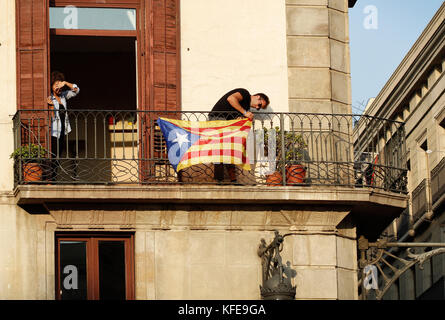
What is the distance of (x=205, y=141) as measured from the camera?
2134 cm

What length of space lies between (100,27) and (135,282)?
14.2 feet

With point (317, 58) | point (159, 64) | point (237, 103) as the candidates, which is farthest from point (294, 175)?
point (159, 64)

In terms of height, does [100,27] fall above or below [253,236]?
above

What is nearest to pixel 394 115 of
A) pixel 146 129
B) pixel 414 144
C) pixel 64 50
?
pixel 414 144

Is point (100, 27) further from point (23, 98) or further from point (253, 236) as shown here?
point (253, 236)

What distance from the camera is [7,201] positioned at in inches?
839

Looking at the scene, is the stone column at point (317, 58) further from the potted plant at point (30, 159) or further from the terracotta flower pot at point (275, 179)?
the potted plant at point (30, 159)

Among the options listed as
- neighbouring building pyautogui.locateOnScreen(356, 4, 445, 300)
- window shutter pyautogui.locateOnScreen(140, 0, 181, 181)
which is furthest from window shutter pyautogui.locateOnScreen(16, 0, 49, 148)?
neighbouring building pyautogui.locateOnScreen(356, 4, 445, 300)

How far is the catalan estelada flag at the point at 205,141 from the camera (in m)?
21.2

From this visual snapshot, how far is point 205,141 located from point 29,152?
8.54 feet

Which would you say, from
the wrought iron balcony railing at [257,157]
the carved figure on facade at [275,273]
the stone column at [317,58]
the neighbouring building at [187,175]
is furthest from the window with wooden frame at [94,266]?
the stone column at [317,58]

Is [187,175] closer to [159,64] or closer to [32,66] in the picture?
[159,64]

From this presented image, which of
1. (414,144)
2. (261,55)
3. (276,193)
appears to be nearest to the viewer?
(276,193)

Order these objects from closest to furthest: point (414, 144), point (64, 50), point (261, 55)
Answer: point (261, 55), point (64, 50), point (414, 144)
